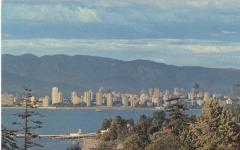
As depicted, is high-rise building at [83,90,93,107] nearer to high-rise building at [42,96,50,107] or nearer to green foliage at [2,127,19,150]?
high-rise building at [42,96,50,107]

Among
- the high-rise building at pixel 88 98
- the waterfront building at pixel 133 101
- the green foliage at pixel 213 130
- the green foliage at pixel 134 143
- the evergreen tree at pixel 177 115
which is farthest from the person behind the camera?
the waterfront building at pixel 133 101

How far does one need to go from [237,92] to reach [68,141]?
7010 cm

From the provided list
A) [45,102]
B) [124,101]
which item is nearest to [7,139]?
[45,102]

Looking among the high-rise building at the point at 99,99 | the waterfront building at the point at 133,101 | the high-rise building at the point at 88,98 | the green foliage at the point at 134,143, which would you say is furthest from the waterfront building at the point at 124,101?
the green foliage at the point at 134,143

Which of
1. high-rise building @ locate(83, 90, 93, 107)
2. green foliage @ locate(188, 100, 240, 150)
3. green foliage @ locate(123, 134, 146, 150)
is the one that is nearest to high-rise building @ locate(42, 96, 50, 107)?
high-rise building @ locate(83, 90, 93, 107)

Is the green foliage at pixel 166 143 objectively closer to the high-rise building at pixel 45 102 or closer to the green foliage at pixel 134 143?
the green foliage at pixel 134 143

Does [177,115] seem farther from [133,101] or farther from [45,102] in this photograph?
[133,101]

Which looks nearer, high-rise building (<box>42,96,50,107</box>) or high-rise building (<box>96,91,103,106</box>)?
high-rise building (<box>42,96,50,107</box>)

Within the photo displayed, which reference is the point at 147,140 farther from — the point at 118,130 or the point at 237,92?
the point at 237,92

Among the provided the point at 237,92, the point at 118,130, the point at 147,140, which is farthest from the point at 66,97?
the point at 147,140

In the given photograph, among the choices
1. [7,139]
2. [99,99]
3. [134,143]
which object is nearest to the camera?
[7,139]

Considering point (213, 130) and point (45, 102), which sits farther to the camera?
point (45, 102)

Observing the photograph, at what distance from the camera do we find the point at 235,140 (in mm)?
28484

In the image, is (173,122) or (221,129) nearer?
(221,129)
